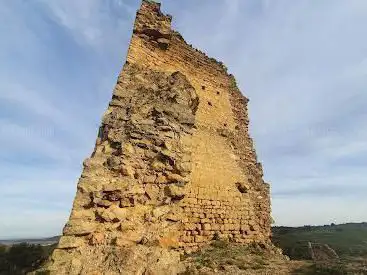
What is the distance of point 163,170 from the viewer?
838 centimetres

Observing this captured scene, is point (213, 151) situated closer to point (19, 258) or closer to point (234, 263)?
point (234, 263)

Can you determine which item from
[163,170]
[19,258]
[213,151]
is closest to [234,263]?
[163,170]

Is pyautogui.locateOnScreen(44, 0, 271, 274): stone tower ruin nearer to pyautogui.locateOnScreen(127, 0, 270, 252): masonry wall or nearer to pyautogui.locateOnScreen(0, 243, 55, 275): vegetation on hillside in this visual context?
pyautogui.locateOnScreen(127, 0, 270, 252): masonry wall

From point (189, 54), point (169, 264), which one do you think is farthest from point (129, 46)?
point (169, 264)

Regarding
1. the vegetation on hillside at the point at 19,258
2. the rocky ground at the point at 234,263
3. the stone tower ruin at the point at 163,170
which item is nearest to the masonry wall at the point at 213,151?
the stone tower ruin at the point at 163,170

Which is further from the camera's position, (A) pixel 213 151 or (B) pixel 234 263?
(A) pixel 213 151

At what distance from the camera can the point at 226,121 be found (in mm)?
11820

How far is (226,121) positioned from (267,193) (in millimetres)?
2999

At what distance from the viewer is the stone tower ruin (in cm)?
687

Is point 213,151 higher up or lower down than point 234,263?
higher up

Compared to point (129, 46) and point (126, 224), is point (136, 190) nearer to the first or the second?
point (126, 224)

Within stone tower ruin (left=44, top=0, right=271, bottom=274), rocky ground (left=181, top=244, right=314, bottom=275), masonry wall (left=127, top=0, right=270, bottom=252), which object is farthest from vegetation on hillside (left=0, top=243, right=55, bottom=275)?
rocky ground (left=181, top=244, right=314, bottom=275)

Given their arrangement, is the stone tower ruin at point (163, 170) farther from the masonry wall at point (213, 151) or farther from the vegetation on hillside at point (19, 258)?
the vegetation on hillside at point (19, 258)

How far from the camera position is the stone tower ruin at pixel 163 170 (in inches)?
270
